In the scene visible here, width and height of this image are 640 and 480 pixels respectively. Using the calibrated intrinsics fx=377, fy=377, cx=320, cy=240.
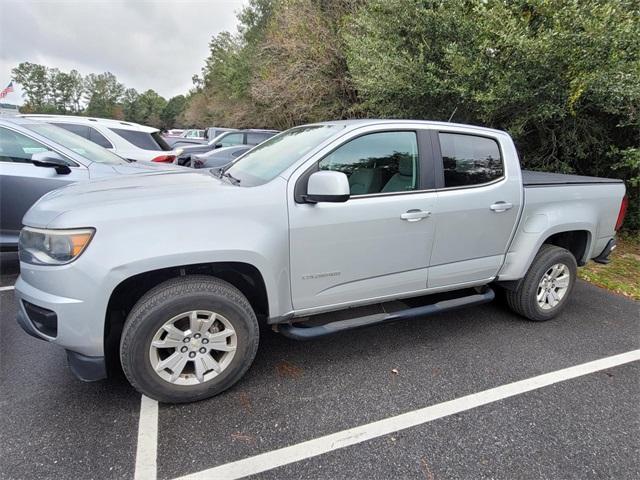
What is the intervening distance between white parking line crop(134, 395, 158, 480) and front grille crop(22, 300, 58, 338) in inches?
27.4

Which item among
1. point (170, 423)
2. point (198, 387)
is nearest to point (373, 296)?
point (198, 387)

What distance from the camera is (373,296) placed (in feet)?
9.21

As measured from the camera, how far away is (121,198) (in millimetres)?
2262

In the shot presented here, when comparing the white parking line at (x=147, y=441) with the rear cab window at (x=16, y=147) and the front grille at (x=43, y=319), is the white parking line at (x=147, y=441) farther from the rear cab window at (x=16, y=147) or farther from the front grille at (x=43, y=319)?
the rear cab window at (x=16, y=147)

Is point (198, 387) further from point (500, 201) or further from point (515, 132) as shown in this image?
point (515, 132)

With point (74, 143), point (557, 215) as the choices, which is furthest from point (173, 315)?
point (74, 143)

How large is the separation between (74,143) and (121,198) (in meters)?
3.31

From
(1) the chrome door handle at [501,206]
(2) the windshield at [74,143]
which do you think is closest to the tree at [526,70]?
(1) the chrome door handle at [501,206]

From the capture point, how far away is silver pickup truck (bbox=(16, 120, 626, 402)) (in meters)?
2.12

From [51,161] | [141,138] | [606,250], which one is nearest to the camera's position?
[606,250]

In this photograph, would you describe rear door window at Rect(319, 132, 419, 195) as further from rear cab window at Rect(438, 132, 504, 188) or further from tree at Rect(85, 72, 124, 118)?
tree at Rect(85, 72, 124, 118)

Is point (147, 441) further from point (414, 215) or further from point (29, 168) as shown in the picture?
point (29, 168)

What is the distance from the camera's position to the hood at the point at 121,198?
2146 mm

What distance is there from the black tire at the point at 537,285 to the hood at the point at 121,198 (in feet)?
8.98
